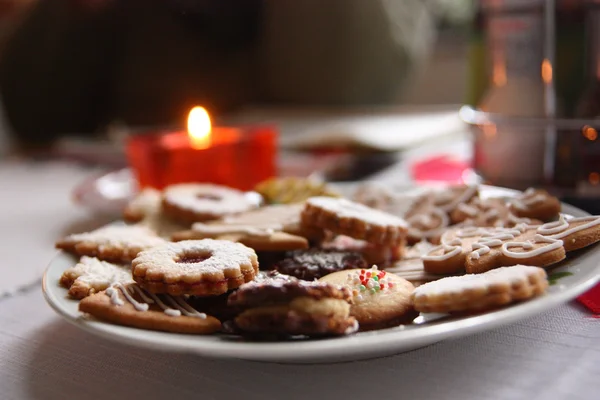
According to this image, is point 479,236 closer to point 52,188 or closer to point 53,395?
point 53,395

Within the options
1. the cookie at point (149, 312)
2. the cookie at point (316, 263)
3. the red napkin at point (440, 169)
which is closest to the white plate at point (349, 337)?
the cookie at point (149, 312)

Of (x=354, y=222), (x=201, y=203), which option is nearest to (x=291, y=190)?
(x=201, y=203)

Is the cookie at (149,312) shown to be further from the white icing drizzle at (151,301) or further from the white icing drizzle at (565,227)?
the white icing drizzle at (565,227)

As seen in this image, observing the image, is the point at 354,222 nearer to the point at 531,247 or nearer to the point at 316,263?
the point at 316,263

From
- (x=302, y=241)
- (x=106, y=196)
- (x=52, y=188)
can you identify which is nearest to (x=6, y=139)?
(x=52, y=188)

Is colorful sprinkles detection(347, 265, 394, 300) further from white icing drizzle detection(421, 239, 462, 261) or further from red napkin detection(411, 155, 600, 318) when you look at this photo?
red napkin detection(411, 155, 600, 318)
